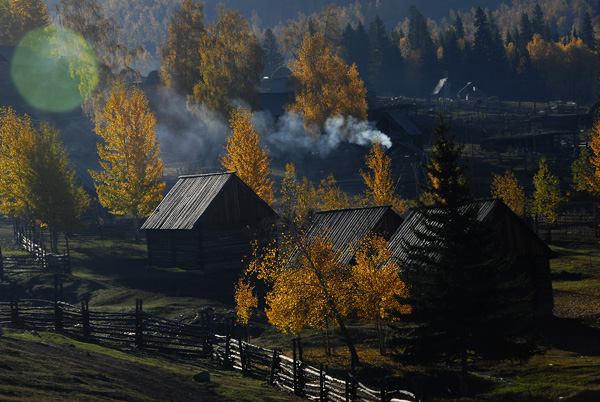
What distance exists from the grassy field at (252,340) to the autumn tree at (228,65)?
31070 mm

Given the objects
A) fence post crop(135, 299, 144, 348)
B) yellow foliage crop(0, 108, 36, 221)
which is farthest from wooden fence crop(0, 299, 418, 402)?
yellow foliage crop(0, 108, 36, 221)

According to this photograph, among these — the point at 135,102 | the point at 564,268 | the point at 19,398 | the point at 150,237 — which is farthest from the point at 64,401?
the point at 135,102

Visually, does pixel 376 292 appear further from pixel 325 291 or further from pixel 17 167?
pixel 17 167

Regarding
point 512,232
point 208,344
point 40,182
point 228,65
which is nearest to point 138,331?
point 208,344

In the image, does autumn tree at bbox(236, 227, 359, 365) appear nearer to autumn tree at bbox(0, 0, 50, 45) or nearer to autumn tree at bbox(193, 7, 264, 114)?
autumn tree at bbox(193, 7, 264, 114)

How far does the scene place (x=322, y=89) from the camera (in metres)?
84.4

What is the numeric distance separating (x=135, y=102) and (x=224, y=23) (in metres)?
27.2

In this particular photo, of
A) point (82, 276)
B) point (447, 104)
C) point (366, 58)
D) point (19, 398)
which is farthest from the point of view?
point (366, 58)

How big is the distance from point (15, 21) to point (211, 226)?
73.5 metres

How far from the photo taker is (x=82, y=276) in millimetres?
45344

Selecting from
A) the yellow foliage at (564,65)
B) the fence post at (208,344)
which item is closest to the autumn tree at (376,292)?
the fence post at (208,344)

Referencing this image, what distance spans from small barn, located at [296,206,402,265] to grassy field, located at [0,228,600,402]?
14.4 feet

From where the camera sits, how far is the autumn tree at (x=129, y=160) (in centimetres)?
5622

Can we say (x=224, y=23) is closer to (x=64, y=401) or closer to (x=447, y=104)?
(x=447, y=104)
